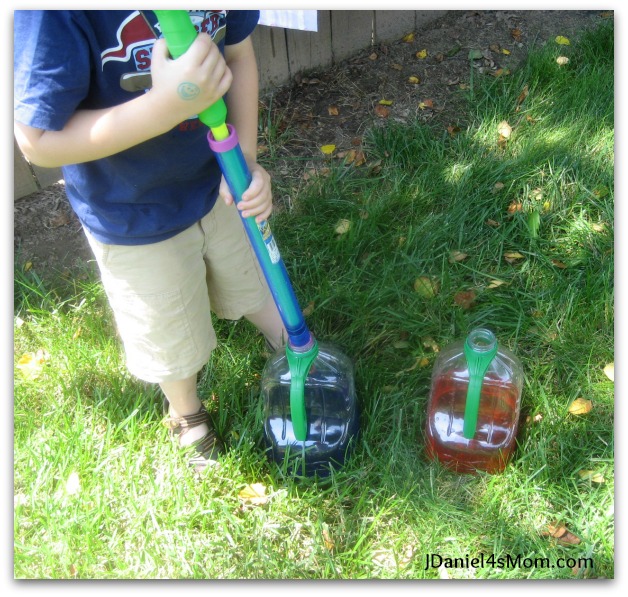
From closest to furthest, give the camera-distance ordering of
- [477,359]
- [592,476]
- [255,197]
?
[255,197], [477,359], [592,476]

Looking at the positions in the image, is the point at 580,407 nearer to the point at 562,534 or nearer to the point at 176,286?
the point at 562,534

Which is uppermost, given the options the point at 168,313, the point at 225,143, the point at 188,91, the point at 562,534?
the point at 188,91

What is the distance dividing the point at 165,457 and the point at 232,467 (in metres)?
0.18

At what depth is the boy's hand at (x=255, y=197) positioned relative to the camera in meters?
1.40

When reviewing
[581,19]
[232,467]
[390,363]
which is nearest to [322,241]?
[390,363]

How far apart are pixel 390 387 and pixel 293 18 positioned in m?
1.22

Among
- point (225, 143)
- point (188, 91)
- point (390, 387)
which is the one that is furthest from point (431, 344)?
point (188, 91)

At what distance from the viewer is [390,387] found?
6.31ft

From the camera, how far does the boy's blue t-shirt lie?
1.17 m

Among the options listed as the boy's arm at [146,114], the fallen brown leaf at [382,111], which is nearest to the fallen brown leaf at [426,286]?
the fallen brown leaf at [382,111]

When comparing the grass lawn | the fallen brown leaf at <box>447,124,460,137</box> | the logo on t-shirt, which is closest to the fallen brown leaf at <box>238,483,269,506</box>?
the grass lawn

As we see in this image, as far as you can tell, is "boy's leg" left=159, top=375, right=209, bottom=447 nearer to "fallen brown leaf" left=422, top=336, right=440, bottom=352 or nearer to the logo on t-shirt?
"fallen brown leaf" left=422, top=336, right=440, bottom=352

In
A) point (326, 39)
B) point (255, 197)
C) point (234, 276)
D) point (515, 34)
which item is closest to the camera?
point (255, 197)

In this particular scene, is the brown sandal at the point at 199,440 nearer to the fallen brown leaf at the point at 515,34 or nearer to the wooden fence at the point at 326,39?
the wooden fence at the point at 326,39
